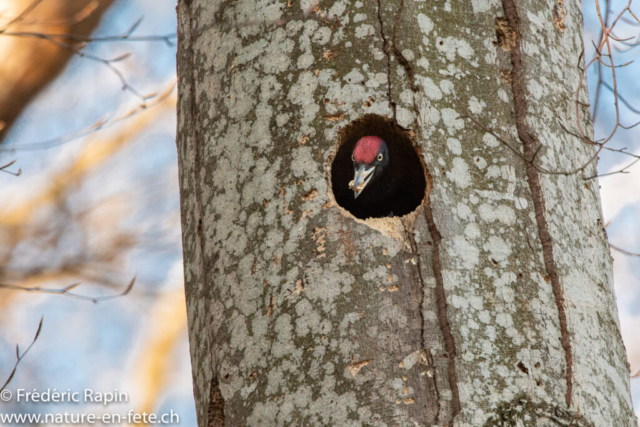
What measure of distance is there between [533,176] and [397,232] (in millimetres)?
502

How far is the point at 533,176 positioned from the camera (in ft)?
7.57

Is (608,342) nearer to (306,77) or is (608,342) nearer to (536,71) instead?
(536,71)

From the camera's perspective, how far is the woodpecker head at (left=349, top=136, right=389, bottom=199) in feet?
10.1

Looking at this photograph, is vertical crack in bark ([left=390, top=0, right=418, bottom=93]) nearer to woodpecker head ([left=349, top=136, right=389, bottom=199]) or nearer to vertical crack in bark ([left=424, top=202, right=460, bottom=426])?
vertical crack in bark ([left=424, top=202, right=460, bottom=426])

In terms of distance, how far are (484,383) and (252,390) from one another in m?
0.65

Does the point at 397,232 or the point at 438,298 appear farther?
the point at 397,232

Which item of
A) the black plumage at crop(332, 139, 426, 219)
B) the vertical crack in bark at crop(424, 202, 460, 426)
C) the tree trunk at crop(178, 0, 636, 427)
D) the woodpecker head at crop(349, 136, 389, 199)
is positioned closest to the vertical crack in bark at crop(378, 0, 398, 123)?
the tree trunk at crop(178, 0, 636, 427)

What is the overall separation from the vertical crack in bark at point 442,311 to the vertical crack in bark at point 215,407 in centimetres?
71

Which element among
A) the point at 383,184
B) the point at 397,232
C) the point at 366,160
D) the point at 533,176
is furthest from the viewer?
the point at 383,184

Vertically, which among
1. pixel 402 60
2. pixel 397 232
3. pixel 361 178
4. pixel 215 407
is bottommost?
pixel 215 407

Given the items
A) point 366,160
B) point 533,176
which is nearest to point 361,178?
point 366,160

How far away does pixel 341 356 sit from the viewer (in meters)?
2.00

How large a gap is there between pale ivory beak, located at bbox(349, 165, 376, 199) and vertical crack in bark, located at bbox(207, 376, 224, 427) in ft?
4.28

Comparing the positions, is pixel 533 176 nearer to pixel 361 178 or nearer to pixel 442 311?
pixel 442 311
